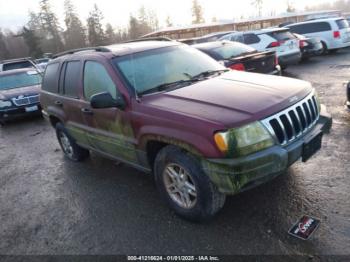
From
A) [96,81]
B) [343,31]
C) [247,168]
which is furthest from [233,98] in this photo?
[343,31]

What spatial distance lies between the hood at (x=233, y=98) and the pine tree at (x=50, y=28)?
6118 centimetres

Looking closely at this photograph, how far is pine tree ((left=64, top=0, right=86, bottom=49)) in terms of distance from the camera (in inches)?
2392

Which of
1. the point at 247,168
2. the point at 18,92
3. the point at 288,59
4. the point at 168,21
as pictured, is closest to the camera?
the point at 247,168

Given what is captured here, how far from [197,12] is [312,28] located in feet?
219

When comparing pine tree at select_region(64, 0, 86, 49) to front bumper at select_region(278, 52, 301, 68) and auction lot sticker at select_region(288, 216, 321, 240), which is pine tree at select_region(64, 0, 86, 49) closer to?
front bumper at select_region(278, 52, 301, 68)

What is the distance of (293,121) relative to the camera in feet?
10.2

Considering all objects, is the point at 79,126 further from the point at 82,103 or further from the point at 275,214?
the point at 275,214

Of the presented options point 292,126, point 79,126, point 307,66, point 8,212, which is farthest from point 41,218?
point 307,66

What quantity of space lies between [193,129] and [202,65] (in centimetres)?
166

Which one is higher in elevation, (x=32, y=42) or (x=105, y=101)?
(x=32, y=42)

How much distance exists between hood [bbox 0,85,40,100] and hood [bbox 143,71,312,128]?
24.4 feet

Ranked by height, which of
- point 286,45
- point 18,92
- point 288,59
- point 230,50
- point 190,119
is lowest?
point 288,59

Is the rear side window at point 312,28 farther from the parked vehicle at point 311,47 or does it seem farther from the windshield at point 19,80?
the windshield at point 19,80

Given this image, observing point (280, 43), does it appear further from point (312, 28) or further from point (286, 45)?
point (312, 28)
